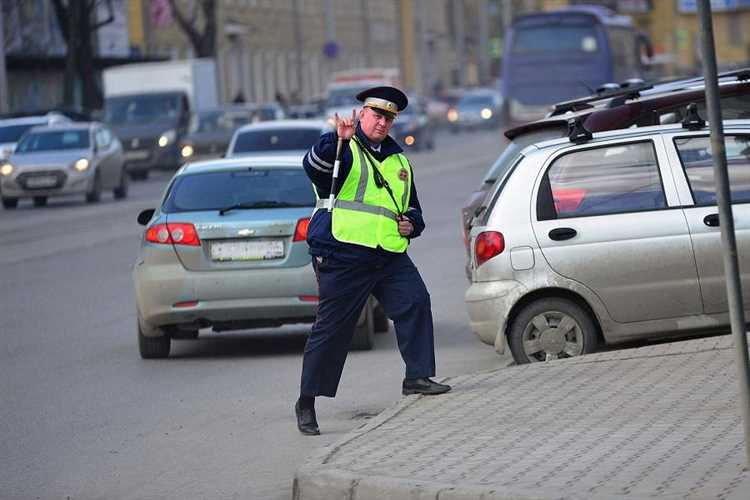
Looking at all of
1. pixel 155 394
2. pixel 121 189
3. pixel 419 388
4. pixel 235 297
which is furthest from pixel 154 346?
pixel 121 189

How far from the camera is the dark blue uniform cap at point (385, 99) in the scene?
30.0 ft

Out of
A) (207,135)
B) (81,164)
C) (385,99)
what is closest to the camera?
(385,99)

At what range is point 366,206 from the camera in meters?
9.30

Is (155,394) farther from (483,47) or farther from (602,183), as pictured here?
(483,47)

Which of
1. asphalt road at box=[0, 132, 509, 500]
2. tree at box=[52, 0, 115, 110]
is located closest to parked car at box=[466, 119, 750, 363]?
asphalt road at box=[0, 132, 509, 500]

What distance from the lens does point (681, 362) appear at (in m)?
10.1

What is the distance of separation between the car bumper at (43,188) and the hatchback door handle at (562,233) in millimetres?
25302

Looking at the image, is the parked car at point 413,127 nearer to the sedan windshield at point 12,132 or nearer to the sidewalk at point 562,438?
the sedan windshield at point 12,132

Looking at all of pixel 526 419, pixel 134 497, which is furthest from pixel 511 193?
pixel 134 497

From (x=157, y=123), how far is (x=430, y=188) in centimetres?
1387

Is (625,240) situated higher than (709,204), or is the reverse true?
(709,204)

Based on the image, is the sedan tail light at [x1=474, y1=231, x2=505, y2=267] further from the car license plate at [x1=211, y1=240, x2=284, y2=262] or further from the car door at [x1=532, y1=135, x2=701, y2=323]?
the car license plate at [x1=211, y1=240, x2=284, y2=262]

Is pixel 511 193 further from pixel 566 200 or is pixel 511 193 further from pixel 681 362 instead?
pixel 681 362

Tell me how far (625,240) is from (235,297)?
3.04 m
